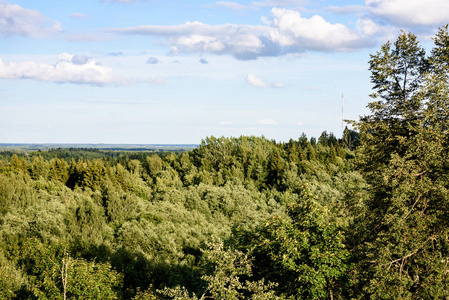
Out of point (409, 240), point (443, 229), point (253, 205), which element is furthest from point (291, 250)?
point (253, 205)

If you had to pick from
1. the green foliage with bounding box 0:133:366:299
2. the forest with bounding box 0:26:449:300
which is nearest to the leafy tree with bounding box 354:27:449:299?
the forest with bounding box 0:26:449:300

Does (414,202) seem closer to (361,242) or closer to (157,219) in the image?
(361,242)

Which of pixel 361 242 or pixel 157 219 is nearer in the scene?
pixel 361 242

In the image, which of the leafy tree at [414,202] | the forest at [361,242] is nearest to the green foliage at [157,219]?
the forest at [361,242]

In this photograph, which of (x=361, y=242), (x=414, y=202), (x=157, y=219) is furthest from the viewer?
(x=157, y=219)

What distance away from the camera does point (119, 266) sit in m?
35.6

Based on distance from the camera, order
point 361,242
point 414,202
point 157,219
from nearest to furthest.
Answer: point 414,202 → point 361,242 → point 157,219

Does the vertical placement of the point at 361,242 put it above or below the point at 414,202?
below

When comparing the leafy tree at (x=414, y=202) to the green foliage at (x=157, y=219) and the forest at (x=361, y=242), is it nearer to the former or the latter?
the forest at (x=361, y=242)

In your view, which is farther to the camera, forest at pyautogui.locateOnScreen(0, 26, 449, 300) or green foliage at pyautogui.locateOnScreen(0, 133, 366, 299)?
green foliage at pyautogui.locateOnScreen(0, 133, 366, 299)

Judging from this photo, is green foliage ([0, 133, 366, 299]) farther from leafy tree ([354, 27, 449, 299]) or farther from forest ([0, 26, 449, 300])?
leafy tree ([354, 27, 449, 299])

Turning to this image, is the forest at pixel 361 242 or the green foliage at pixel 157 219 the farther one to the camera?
the green foliage at pixel 157 219

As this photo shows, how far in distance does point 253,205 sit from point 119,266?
130 feet

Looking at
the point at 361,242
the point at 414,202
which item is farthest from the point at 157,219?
the point at 414,202
